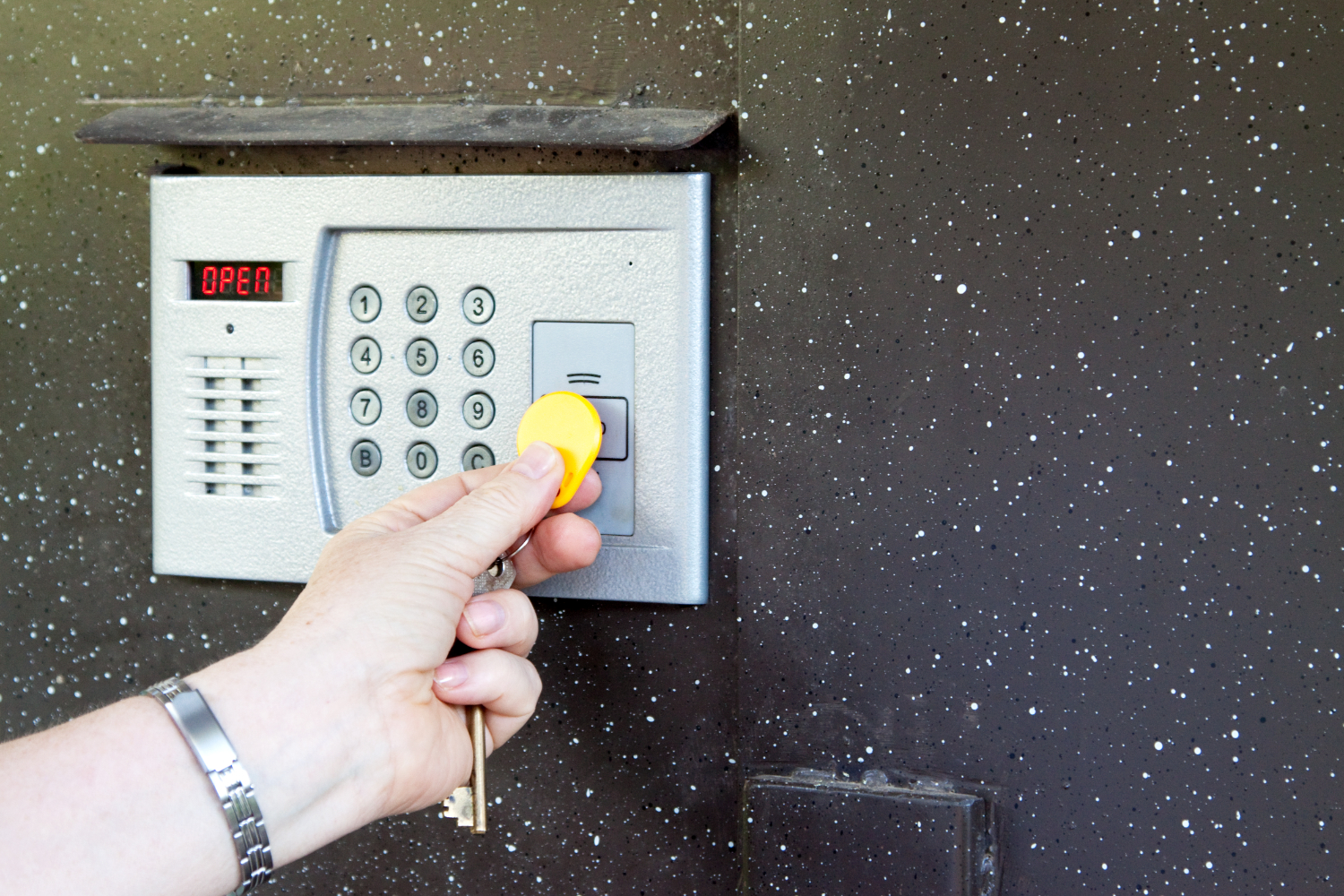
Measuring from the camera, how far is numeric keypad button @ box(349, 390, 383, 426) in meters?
0.64

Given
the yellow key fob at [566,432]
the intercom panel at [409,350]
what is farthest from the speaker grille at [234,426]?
the yellow key fob at [566,432]

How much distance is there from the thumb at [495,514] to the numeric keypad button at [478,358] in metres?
0.10

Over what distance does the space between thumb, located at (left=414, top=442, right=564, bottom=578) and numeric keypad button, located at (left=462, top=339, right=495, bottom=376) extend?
10 cm

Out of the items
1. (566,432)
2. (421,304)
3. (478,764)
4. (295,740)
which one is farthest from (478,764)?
(421,304)

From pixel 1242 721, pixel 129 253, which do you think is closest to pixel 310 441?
pixel 129 253

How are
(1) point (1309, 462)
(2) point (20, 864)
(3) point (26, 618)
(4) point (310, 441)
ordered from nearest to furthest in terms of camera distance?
(2) point (20, 864) → (1) point (1309, 462) → (4) point (310, 441) → (3) point (26, 618)

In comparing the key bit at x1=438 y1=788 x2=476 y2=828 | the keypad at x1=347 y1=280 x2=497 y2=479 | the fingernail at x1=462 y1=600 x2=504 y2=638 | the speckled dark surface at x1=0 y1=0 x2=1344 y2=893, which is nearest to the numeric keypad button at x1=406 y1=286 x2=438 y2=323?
the keypad at x1=347 y1=280 x2=497 y2=479

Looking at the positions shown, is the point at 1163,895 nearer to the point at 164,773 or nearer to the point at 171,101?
the point at 164,773

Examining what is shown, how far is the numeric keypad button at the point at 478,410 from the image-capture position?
0.62 meters

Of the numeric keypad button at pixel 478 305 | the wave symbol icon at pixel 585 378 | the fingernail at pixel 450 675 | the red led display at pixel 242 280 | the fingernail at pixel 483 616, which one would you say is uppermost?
the red led display at pixel 242 280

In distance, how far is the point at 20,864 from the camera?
1.33 feet

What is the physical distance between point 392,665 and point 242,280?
1.10 ft

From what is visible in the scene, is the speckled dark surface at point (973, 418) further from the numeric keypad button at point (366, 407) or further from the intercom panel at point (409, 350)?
the numeric keypad button at point (366, 407)

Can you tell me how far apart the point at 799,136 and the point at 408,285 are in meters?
0.29
